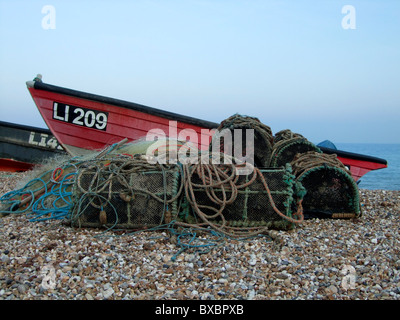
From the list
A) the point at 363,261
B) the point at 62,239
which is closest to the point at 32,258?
the point at 62,239

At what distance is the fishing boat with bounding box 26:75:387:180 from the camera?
812cm

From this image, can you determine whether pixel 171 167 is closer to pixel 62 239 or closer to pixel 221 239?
pixel 221 239

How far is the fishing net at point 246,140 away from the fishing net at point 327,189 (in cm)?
86

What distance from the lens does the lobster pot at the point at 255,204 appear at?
4.00 meters

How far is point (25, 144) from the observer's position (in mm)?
10016

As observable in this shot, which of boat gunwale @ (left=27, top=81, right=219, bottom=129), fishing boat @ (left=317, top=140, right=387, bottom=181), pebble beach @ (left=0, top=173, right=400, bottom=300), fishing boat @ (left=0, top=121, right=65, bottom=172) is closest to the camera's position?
pebble beach @ (left=0, top=173, right=400, bottom=300)

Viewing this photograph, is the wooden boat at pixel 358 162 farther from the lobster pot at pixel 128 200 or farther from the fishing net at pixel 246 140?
the lobster pot at pixel 128 200

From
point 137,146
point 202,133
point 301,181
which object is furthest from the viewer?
point 202,133

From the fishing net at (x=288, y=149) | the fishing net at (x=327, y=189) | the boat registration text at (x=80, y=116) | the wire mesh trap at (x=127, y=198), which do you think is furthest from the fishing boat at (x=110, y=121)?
the wire mesh trap at (x=127, y=198)

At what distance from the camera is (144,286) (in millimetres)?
2762

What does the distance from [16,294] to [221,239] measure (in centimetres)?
181

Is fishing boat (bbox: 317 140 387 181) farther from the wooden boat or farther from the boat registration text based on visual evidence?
the boat registration text

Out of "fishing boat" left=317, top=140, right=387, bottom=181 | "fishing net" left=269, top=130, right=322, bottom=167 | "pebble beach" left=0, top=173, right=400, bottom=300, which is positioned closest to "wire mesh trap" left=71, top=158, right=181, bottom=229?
"pebble beach" left=0, top=173, right=400, bottom=300

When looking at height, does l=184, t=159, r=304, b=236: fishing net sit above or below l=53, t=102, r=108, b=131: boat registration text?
below
